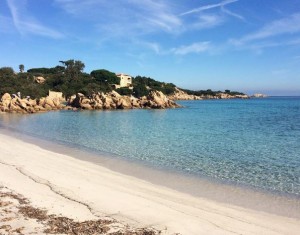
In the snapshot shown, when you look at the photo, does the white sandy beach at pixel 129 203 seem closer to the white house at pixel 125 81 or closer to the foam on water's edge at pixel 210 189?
the foam on water's edge at pixel 210 189

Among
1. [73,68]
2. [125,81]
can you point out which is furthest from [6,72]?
[125,81]

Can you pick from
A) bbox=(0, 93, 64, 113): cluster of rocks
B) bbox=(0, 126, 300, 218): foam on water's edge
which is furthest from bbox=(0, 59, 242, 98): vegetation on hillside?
bbox=(0, 126, 300, 218): foam on water's edge

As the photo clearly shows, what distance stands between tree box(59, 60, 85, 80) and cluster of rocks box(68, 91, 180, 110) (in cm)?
3551

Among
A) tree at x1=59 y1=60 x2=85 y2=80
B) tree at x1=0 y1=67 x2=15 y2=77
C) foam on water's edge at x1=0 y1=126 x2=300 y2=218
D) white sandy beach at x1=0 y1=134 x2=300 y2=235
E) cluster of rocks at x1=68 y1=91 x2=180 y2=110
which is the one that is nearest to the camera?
white sandy beach at x1=0 y1=134 x2=300 y2=235

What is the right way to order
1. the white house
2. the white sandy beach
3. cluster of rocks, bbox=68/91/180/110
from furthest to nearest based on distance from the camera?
1. the white house
2. cluster of rocks, bbox=68/91/180/110
3. the white sandy beach

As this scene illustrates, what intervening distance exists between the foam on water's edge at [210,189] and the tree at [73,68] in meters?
96.3

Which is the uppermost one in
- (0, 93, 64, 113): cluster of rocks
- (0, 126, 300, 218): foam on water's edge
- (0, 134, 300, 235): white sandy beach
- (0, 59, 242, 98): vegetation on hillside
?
(0, 59, 242, 98): vegetation on hillside

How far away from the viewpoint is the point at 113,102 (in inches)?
2955

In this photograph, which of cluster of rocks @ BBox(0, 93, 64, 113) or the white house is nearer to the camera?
cluster of rocks @ BBox(0, 93, 64, 113)

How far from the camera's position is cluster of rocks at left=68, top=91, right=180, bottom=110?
72.6 meters

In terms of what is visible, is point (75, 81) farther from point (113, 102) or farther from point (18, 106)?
point (18, 106)

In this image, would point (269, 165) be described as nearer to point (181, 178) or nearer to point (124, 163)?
point (181, 178)

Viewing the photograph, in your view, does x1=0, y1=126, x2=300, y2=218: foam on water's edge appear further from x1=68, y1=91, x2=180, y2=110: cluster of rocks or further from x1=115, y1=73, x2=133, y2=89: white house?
x1=115, y1=73, x2=133, y2=89: white house

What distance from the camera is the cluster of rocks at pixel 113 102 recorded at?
72.6 metres
